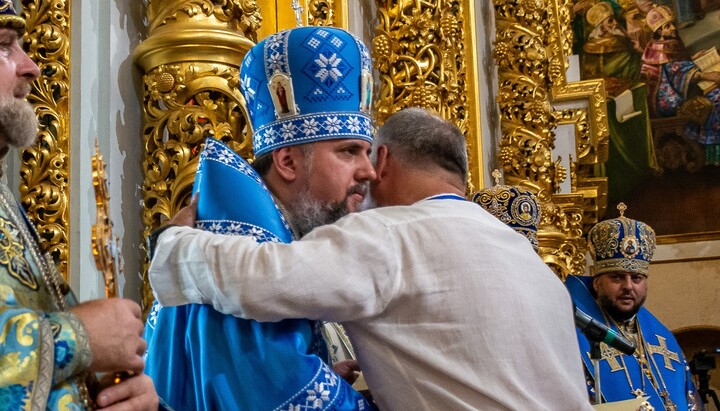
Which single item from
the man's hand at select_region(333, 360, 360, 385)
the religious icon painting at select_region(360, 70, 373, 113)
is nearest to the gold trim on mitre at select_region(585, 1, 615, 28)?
the religious icon painting at select_region(360, 70, 373, 113)

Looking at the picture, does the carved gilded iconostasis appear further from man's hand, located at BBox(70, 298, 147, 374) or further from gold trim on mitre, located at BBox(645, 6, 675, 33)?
gold trim on mitre, located at BBox(645, 6, 675, 33)

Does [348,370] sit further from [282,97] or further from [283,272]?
[282,97]

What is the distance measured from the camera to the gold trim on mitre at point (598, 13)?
14.5m

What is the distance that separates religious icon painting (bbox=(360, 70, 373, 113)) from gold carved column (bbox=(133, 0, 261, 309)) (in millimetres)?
457

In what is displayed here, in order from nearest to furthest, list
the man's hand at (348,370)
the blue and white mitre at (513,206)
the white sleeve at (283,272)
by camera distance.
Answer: the white sleeve at (283,272)
the man's hand at (348,370)
the blue and white mitre at (513,206)

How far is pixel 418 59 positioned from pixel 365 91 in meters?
2.14

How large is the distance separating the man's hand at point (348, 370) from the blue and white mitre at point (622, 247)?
149 inches

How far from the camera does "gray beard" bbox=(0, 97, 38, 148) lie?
212 cm

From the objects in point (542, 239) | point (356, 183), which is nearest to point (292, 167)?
point (356, 183)

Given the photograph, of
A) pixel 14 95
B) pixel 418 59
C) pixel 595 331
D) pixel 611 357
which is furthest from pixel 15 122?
pixel 611 357

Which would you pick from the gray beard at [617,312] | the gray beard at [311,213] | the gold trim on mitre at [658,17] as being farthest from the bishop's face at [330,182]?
the gold trim on mitre at [658,17]

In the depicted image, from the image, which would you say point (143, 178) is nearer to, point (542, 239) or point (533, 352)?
point (533, 352)

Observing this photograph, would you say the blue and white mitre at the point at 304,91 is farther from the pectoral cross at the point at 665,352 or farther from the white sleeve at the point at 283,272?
the pectoral cross at the point at 665,352

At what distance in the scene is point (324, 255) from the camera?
245 centimetres
